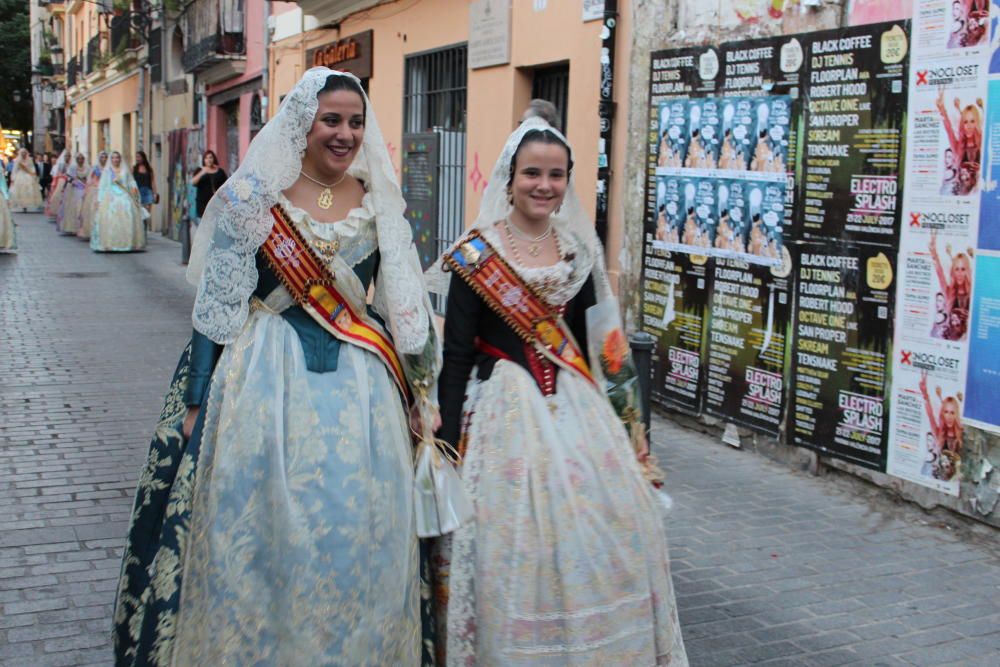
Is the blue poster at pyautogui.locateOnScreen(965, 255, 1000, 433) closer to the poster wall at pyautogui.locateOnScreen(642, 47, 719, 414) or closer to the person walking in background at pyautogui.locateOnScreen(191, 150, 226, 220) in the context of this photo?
the poster wall at pyautogui.locateOnScreen(642, 47, 719, 414)

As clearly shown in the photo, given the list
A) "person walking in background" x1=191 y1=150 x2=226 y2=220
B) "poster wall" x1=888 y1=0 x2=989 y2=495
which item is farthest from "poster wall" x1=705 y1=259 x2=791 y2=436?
"person walking in background" x1=191 y1=150 x2=226 y2=220

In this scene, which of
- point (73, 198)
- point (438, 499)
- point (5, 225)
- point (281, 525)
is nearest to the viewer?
point (281, 525)

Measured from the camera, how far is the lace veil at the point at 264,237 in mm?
3467

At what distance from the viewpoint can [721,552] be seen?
5.53m

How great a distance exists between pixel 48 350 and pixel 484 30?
5119 mm

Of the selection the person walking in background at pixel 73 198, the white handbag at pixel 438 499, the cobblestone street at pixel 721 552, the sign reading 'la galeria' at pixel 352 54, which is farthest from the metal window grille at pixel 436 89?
the person walking in background at pixel 73 198

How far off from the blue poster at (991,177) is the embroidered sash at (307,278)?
3.46m

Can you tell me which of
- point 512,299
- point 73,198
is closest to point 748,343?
point 512,299

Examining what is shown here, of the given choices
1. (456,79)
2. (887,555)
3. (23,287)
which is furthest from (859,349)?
(23,287)

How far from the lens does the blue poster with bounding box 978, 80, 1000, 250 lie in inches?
217

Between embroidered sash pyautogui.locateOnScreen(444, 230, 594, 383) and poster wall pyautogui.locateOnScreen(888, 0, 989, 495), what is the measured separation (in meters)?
2.94

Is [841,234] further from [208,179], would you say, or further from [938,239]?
[208,179]

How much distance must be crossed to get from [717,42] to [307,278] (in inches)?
194

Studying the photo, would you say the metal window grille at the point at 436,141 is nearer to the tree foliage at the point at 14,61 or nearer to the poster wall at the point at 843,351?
the poster wall at the point at 843,351
